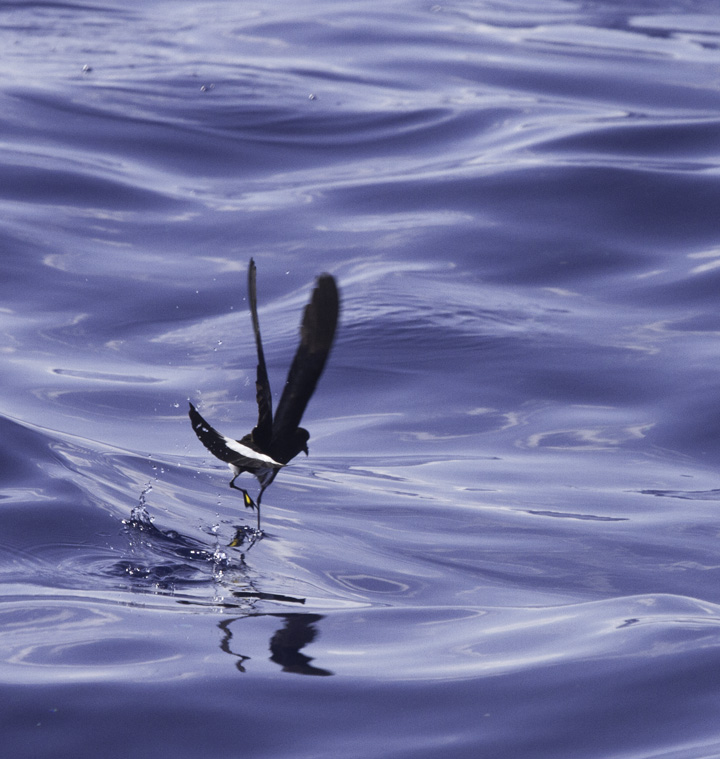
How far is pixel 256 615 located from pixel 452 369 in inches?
135

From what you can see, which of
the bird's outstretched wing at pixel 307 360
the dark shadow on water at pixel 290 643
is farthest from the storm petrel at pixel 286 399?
the dark shadow on water at pixel 290 643

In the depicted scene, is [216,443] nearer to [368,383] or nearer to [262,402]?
[262,402]

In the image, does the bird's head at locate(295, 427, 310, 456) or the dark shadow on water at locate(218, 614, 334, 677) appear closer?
the bird's head at locate(295, 427, 310, 456)

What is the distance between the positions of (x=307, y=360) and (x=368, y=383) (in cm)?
391

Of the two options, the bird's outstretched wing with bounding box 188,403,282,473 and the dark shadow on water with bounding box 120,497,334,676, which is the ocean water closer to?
the dark shadow on water with bounding box 120,497,334,676

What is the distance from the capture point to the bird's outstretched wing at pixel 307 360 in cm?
250

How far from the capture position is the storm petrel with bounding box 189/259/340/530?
8.25 ft

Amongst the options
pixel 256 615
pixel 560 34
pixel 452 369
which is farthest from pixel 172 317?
pixel 560 34

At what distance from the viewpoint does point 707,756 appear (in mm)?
2715

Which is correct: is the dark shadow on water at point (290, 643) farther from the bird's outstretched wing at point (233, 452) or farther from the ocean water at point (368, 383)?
the bird's outstretched wing at point (233, 452)

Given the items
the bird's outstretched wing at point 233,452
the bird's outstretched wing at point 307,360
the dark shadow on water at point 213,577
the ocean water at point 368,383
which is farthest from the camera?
the dark shadow on water at point 213,577

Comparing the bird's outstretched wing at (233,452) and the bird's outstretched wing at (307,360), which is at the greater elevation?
the bird's outstretched wing at (307,360)

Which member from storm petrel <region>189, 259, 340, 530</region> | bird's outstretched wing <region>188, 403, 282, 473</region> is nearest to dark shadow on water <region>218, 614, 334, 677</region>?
storm petrel <region>189, 259, 340, 530</region>

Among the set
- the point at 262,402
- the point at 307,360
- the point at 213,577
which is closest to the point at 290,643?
the point at 213,577
